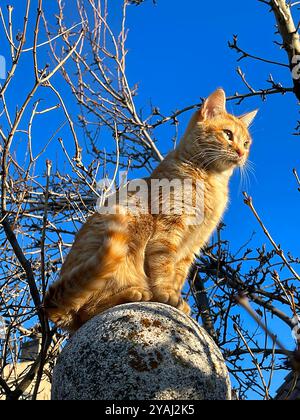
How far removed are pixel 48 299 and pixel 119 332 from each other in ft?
3.09

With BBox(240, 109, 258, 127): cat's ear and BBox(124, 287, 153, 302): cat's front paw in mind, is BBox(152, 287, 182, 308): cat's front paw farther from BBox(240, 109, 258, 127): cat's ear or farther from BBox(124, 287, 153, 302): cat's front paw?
BBox(240, 109, 258, 127): cat's ear

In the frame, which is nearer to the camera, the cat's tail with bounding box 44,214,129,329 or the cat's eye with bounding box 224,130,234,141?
the cat's tail with bounding box 44,214,129,329

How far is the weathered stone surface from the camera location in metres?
2.94

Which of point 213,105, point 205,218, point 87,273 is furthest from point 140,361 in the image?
point 213,105

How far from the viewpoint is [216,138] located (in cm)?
512

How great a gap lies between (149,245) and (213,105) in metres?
1.97

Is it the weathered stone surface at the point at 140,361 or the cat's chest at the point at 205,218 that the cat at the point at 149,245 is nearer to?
the cat's chest at the point at 205,218

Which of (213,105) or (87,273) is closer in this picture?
(87,273)

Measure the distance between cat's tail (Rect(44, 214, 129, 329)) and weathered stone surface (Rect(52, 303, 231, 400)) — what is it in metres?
0.42

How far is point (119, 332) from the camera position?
313 cm

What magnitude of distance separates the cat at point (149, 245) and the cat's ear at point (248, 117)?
0.61m

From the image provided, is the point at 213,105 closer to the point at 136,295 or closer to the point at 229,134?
the point at 229,134

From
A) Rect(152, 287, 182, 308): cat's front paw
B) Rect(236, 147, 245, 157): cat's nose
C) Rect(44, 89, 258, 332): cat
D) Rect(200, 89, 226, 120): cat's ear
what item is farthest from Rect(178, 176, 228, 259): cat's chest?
Rect(200, 89, 226, 120): cat's ear

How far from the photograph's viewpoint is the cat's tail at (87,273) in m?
3.70
